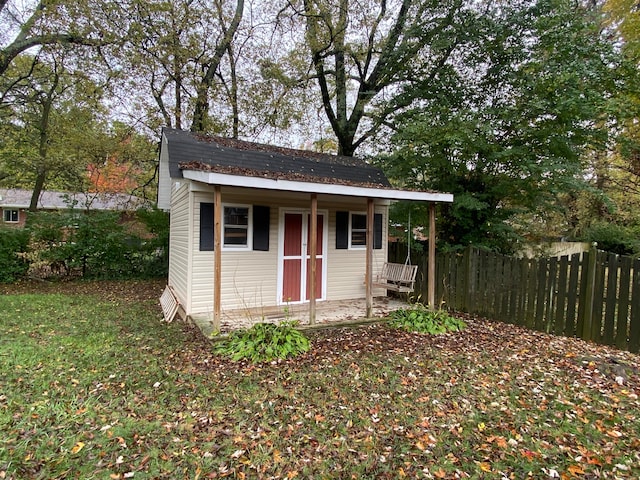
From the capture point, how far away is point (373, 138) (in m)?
10.9

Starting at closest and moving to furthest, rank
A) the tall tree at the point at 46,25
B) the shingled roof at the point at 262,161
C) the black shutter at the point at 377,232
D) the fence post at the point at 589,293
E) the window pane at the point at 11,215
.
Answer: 1. the fence post at the point at 589,293
2. the shingled roof at the point at 262,161
3. the black shutter at the point at 377,232
4. the tall tree at the point at 46,25
5. the window pane at the point at 11,215


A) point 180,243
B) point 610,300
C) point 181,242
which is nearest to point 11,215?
point 180,243

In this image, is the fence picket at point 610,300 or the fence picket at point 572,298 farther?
the fence picket at point 572,298

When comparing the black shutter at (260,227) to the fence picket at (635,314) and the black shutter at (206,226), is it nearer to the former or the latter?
the black shutter at (206,226)

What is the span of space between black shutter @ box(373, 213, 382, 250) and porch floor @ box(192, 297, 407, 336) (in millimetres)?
1301

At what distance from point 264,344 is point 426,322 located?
270 centimetres

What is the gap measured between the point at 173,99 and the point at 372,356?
39.9 feet

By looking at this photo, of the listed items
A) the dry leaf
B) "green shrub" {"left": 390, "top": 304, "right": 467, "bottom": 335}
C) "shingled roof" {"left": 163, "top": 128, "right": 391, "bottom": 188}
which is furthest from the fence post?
the dry leaf

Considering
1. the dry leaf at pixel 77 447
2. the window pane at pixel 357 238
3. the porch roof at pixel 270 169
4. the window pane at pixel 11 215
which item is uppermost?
the porch roof at pixel 270 169

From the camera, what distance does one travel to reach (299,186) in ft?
15.8

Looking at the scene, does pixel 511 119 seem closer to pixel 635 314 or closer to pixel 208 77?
pixel 635 314

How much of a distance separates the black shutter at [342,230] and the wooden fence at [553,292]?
1996 millimetres

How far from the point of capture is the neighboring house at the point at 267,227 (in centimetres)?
528

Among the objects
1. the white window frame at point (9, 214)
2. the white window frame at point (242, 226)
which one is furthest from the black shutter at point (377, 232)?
the white window frame at point (9, 214)
